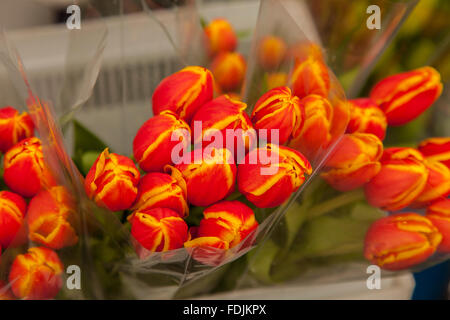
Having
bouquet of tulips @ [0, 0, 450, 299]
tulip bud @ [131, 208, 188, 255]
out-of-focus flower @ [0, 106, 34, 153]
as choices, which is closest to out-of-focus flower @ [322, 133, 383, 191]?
bouquet of tulips @ [0, 0, 450, 299]

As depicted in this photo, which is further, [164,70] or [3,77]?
[164,70]

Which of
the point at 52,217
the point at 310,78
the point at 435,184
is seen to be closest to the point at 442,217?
the point at 435,184

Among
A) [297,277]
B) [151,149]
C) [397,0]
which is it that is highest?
[397,0]

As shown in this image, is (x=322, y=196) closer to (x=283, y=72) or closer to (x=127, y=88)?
(x=283, y=72)

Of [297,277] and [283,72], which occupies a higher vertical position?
[283,72]

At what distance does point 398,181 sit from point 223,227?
0.12 metres

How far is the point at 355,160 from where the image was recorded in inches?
12.0

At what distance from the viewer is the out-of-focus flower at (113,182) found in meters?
0.27

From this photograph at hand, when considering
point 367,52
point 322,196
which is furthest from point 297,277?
point 367,52

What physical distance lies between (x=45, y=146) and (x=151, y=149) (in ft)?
0.22

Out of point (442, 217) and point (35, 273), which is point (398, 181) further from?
point (35, 273)

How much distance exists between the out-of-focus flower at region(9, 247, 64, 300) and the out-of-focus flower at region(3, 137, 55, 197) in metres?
0.04

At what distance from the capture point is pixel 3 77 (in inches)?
13.8

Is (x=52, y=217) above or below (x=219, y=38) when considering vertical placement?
below
